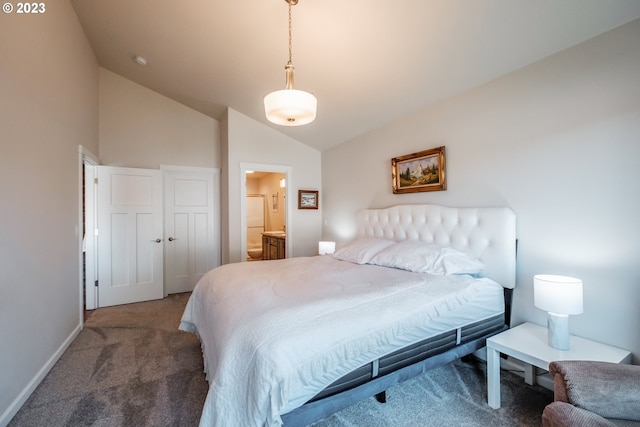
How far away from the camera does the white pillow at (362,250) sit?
2.90m

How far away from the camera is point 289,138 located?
4602 millimetres

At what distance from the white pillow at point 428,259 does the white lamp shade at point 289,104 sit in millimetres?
1553

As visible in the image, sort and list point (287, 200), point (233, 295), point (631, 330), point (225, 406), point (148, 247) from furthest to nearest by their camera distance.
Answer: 1. point (287, 200)
2. point (148, 247)
3. point (233, 295)
4. point (631, 330)
5. point (225, 406)

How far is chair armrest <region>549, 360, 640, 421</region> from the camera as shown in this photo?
1.08 m

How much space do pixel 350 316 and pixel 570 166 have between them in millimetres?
1916

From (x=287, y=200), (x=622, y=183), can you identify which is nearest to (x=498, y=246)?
(x=622, y=183)

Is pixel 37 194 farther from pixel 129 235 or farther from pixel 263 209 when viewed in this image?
pixel 263 209

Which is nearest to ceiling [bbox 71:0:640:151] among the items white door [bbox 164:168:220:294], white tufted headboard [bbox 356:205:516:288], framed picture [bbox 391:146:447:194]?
framed picture [bbox 391:146:447:194]

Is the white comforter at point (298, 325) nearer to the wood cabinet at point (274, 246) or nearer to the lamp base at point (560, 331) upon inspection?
the lamp base at point (560, 331)

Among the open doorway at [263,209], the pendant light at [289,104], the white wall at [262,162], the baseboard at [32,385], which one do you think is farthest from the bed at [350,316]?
the open doorway at [263,209]

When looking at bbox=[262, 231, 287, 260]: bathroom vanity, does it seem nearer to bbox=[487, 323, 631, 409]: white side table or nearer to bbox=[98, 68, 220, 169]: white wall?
bbox=[98, 68, 220, 169]: white wall

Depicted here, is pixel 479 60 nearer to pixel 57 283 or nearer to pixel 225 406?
pixel 225 406

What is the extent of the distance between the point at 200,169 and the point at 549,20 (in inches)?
179

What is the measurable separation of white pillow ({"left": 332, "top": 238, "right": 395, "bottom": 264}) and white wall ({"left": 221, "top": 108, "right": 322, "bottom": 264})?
5.11 feet
